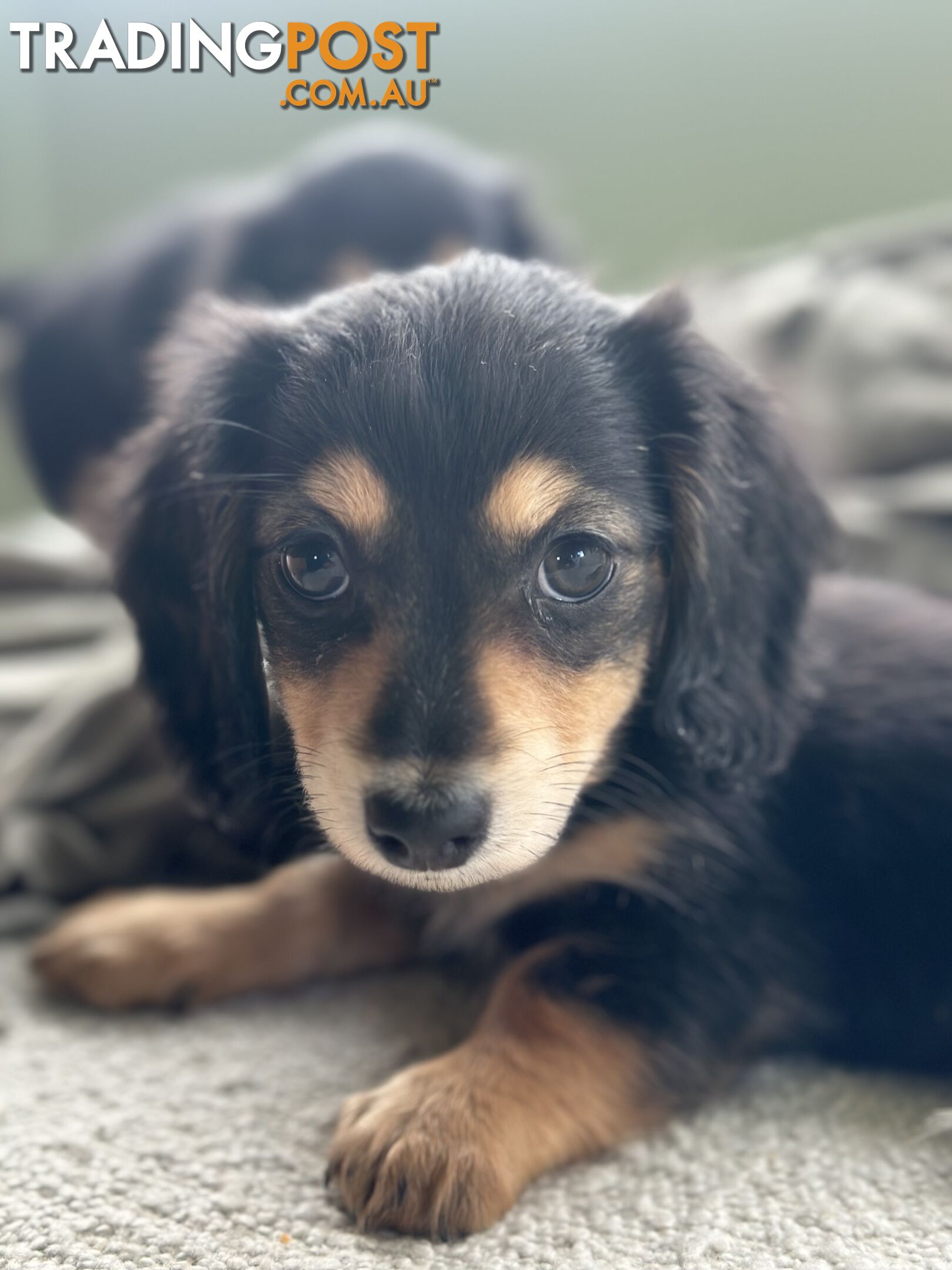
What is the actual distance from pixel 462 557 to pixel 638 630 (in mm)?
222

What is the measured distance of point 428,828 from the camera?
99cm

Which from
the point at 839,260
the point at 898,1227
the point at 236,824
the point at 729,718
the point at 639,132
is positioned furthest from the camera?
the point at 639,132

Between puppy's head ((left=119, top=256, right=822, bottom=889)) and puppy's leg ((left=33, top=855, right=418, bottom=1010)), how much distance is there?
0.25 meters

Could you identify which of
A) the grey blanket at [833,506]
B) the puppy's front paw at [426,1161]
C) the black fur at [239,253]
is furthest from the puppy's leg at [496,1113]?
the black fur at [239,253]

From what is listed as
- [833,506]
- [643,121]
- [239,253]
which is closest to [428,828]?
[833,506]

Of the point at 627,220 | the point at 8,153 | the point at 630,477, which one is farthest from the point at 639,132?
the point at 630,477

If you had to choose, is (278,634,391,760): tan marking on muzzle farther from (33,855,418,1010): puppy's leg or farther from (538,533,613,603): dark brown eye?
(33,855,418,1010): puppy's leg

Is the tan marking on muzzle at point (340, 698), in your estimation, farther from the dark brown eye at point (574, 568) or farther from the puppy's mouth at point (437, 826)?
the dark brown eye at point (574, 568)

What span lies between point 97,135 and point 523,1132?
217cm

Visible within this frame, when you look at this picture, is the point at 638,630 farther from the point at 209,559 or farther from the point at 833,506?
the point at 833,506

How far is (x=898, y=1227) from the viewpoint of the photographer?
1.08 metres

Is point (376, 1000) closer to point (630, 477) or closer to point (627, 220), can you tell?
point (630, 477)

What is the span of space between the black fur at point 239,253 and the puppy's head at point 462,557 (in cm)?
97

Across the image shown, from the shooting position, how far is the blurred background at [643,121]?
2.11 m
